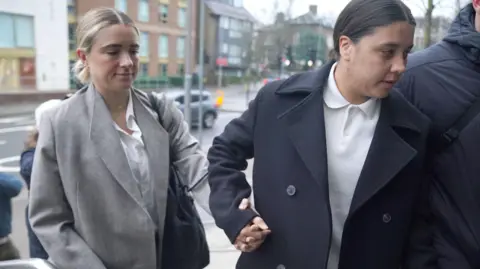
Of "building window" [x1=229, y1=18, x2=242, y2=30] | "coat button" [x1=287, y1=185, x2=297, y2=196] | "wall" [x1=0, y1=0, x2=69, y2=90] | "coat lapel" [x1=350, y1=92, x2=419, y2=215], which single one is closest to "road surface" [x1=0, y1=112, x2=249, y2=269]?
"coat button" [x1=287, y1=185, x2=297, y2=196]

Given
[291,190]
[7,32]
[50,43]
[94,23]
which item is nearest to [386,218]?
[291,190]

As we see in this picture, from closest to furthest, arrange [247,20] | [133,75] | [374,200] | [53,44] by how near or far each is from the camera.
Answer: [374,200] → [133,75] → [53,44] → [247,20]

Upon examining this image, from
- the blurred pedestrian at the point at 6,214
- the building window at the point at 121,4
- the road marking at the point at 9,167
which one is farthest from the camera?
the building window at the point at 121,4

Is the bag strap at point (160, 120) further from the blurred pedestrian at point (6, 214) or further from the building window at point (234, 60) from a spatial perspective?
the building window at point (234, 60)

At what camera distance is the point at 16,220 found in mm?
6117

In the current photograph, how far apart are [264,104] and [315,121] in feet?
0.67

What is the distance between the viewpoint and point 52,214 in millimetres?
1706

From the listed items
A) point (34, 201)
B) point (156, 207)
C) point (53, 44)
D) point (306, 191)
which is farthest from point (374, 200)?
point (53, 44)

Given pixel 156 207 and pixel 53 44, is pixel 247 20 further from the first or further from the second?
pixel 156 207

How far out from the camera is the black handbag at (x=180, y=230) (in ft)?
6.24

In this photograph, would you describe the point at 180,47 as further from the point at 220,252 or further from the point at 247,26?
the point at 220,252

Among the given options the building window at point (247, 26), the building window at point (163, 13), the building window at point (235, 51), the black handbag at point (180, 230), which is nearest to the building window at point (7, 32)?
the building window at point (163, 13)

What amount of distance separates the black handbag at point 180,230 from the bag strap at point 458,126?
3.08 feet

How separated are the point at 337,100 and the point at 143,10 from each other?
38.7 m
